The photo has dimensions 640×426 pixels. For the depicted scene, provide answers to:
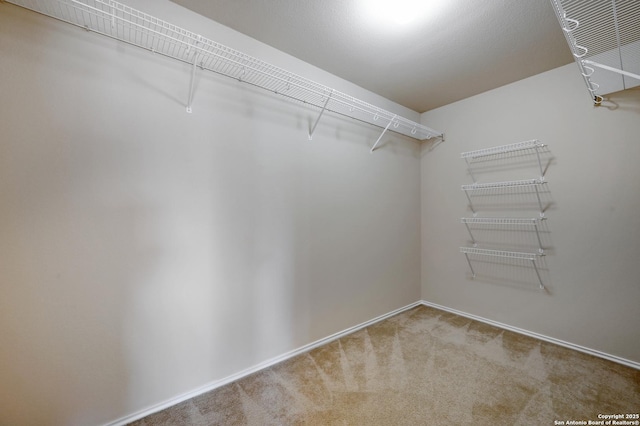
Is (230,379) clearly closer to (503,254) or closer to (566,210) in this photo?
(503,254)

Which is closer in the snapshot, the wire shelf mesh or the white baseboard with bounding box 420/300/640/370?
the white baseboard with bounding box 420/300/640/370

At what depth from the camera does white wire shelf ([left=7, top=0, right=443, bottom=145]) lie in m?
1.28

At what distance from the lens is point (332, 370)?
1.95 metres

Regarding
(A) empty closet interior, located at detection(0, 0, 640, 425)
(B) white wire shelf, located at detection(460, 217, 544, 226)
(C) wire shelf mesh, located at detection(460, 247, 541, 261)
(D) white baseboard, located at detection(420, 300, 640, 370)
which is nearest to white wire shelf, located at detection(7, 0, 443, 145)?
(A) empty closet interior, located at detection(0, 0, 640, 425)

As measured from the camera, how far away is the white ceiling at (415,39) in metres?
1.65

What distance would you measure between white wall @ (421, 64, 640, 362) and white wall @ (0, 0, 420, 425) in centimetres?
164

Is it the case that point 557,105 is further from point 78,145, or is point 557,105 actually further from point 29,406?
point 29,406

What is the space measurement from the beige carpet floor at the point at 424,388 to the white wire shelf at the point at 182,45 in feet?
6.02

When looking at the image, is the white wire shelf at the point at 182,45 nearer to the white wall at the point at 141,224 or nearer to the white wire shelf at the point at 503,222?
the white wall at the point at 141,224

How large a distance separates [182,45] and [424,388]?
2619 millimetres

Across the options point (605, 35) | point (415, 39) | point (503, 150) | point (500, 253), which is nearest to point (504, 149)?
point (503, 150)

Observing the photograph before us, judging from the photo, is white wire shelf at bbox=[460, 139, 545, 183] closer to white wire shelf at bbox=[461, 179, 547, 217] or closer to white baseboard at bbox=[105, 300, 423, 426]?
white wire shelf at bbox=[461, 179, 547, 217]

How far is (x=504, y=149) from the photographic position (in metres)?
2.60

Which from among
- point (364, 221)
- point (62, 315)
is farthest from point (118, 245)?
point (364, 221)
